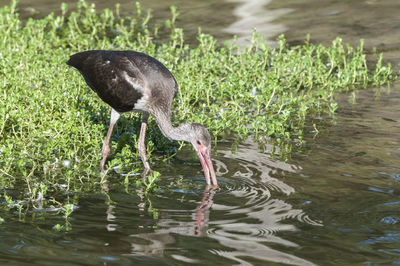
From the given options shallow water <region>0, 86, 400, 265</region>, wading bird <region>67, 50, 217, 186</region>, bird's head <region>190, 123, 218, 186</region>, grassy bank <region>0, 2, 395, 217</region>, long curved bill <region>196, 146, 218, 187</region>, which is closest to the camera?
shallow water <region>0, 86, 400, 265</region>

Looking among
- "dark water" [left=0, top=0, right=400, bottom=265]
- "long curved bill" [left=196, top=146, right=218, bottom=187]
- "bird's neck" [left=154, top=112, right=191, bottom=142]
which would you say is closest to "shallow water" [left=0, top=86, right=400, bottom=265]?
"dark water" [left=0, top=0, right=400, bottom=265]

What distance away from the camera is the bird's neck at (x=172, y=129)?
719cm

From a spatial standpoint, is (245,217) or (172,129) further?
(172,129)

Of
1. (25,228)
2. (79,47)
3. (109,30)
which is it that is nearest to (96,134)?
(25,228)

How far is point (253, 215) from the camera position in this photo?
5.85m

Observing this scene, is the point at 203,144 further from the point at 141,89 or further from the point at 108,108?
the point at 108,108

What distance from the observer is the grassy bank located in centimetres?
711

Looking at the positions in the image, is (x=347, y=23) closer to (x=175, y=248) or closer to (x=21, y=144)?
(x=21, y=144)

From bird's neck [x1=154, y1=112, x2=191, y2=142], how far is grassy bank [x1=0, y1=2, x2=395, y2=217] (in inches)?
19.4

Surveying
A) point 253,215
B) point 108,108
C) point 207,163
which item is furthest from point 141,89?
point 253,215

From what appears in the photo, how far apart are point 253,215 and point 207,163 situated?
3.92 ft

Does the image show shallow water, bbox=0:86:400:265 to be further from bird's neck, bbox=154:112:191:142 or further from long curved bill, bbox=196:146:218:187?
bird's neck, bbox=154:112:191:142

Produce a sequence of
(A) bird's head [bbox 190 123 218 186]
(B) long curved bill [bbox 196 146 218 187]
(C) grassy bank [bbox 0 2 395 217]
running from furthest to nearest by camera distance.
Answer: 1. (C) grassy bank [bbox 0 2 395 217]
2. (A) bird's head [bbox 190 123 218 186]
3. (B) long curved bill [bbox 196 146 218 187]

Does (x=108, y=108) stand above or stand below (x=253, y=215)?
above
